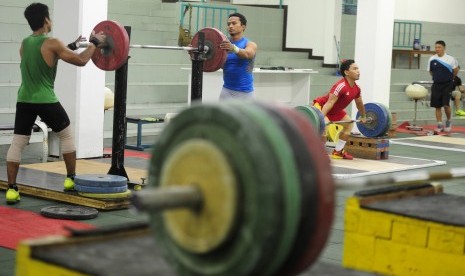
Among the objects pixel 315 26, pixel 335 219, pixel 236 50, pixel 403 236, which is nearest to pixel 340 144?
pixel 236 50

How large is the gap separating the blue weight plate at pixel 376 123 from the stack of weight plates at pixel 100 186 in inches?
137

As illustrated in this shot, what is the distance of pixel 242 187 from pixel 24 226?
2789 mm

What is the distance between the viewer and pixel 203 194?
2.19 m

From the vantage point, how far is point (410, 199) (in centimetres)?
354

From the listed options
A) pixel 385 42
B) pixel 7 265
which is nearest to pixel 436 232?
pixel 7 265

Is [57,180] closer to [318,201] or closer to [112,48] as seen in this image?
[112,48]

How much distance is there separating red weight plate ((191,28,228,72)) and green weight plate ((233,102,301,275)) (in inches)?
156

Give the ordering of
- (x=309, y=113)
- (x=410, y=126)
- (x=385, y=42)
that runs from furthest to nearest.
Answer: (x=410, y=126), (x=385, y=42), (x=309, y=113)

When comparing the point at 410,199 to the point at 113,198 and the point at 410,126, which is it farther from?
the point at 410,126

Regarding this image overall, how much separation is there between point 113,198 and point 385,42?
5.32 metres

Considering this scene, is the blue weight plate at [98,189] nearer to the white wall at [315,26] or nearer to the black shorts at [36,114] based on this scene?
the black shorts at [36,114]

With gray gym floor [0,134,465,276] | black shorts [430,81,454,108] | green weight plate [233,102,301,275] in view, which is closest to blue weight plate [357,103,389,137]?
gray gym floor [0,134,465,276]

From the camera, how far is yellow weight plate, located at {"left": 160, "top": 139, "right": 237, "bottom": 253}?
213 cm

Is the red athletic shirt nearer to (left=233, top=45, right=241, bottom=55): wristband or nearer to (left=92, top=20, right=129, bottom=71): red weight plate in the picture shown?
(left=233, top=45, right=241, bottom=55): wristband
